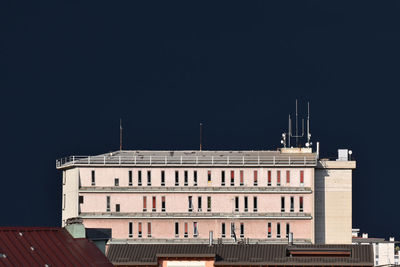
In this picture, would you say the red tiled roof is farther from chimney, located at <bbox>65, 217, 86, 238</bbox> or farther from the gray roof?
the gray roof

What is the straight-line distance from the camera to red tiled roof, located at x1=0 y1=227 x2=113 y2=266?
83.1 meters

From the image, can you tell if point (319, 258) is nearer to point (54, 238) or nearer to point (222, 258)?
point (222, 258)

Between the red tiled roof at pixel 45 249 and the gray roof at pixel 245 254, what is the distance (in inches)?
2129

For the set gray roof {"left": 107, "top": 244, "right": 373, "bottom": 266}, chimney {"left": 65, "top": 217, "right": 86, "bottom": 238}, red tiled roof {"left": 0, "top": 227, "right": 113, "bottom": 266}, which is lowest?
gray roof {"left": 107, "top": 244, "right": 373, "bottom": 266}

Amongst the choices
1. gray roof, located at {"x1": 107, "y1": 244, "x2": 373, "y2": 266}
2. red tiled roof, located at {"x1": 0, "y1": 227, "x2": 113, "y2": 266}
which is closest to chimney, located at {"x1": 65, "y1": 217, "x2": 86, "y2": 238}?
red tiled roof, located at {"x1": 0, "y1": 227, "x2": 113, "y2": 266}

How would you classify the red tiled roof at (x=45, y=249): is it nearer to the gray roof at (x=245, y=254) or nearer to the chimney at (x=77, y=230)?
the chimney at (x=77, y=230)

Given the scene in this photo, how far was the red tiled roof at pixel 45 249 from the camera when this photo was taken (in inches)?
3270

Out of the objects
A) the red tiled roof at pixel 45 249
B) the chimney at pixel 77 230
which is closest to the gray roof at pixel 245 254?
the chimney at pixel 77 230

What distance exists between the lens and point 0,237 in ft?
278

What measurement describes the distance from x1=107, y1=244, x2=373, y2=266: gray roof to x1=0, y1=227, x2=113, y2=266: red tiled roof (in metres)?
54.1

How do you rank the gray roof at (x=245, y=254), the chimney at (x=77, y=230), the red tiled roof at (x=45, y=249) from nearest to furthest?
1. the red tiled roof at (x=45, y=249)
2. the chimney at (x=77, y=230)
3. the gray roof at (x=245, y=254)

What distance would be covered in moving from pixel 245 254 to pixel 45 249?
198ft

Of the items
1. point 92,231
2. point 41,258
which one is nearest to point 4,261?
point 41,258

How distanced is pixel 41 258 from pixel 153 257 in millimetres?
61026
